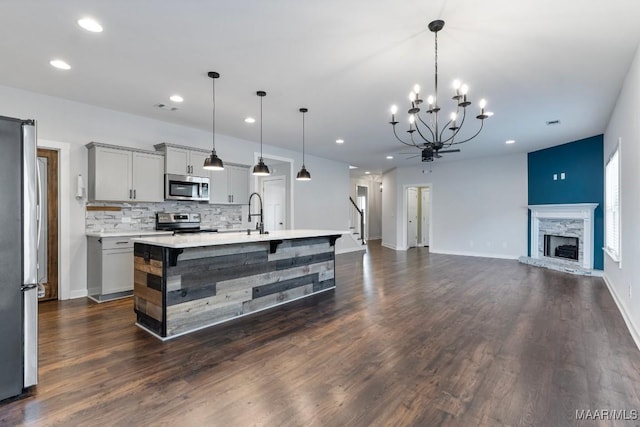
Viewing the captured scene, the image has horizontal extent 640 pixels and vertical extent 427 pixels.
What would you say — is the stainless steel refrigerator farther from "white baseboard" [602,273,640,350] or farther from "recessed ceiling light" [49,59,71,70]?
"white baseboard" [602,273,640,350]

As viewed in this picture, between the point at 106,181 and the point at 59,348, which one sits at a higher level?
the point at 106,181

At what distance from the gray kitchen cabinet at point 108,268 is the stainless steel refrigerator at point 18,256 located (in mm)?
2336

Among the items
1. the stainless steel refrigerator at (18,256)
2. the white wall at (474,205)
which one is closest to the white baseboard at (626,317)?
the white wall at (474,205)

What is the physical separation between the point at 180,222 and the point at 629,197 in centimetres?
608

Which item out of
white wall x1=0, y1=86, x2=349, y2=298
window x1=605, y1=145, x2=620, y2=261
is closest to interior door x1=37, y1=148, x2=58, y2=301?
white wall x1=0, y1=86, x2=349, y2=298

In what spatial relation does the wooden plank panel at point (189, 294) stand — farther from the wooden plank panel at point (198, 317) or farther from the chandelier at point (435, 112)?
the chandelier at point (435, 112)

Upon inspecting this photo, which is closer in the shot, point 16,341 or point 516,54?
point 16,341

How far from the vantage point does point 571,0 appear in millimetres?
2311

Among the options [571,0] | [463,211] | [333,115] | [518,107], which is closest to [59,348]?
[333,115]

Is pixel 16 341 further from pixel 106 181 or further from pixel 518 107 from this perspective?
pixel 518 107

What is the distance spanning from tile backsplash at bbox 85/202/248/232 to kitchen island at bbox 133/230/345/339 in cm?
157

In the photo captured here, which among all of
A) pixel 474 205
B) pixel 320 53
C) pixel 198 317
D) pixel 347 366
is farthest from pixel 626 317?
pixel 474 205

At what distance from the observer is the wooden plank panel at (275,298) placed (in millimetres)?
3743

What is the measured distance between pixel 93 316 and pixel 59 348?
0.92m
